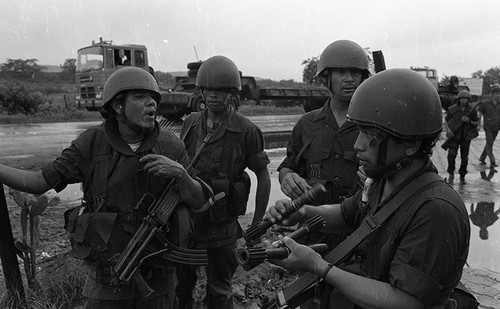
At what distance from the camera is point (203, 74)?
3.89 m

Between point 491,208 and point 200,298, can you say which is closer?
point 200,298

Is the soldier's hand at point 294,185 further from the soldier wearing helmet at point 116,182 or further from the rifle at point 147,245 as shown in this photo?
the rifle at point 147,245

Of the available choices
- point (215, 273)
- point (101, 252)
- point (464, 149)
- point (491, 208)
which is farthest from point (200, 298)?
point (464, 149)

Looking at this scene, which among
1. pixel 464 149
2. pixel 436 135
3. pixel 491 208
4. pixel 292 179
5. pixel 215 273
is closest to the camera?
pixel 436 135

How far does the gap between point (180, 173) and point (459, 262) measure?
4.91 feet

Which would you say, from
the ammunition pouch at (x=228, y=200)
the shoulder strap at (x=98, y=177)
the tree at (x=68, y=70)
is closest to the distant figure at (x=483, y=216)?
the ammunition pouch at (x=228, y=200)

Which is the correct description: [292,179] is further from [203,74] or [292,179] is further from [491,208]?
[491,208]

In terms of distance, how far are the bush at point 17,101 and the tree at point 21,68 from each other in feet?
63.1

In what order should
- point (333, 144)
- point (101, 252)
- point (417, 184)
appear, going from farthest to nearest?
point (333, 144), point (101, 252), point (417, 184)

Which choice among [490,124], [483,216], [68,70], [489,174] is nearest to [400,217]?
[483,216]

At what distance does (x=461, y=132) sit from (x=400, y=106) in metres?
8.86

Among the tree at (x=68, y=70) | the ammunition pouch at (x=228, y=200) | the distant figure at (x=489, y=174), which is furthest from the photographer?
the tree at (x=68, y=70)

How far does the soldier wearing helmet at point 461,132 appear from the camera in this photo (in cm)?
980

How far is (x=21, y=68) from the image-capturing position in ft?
145
